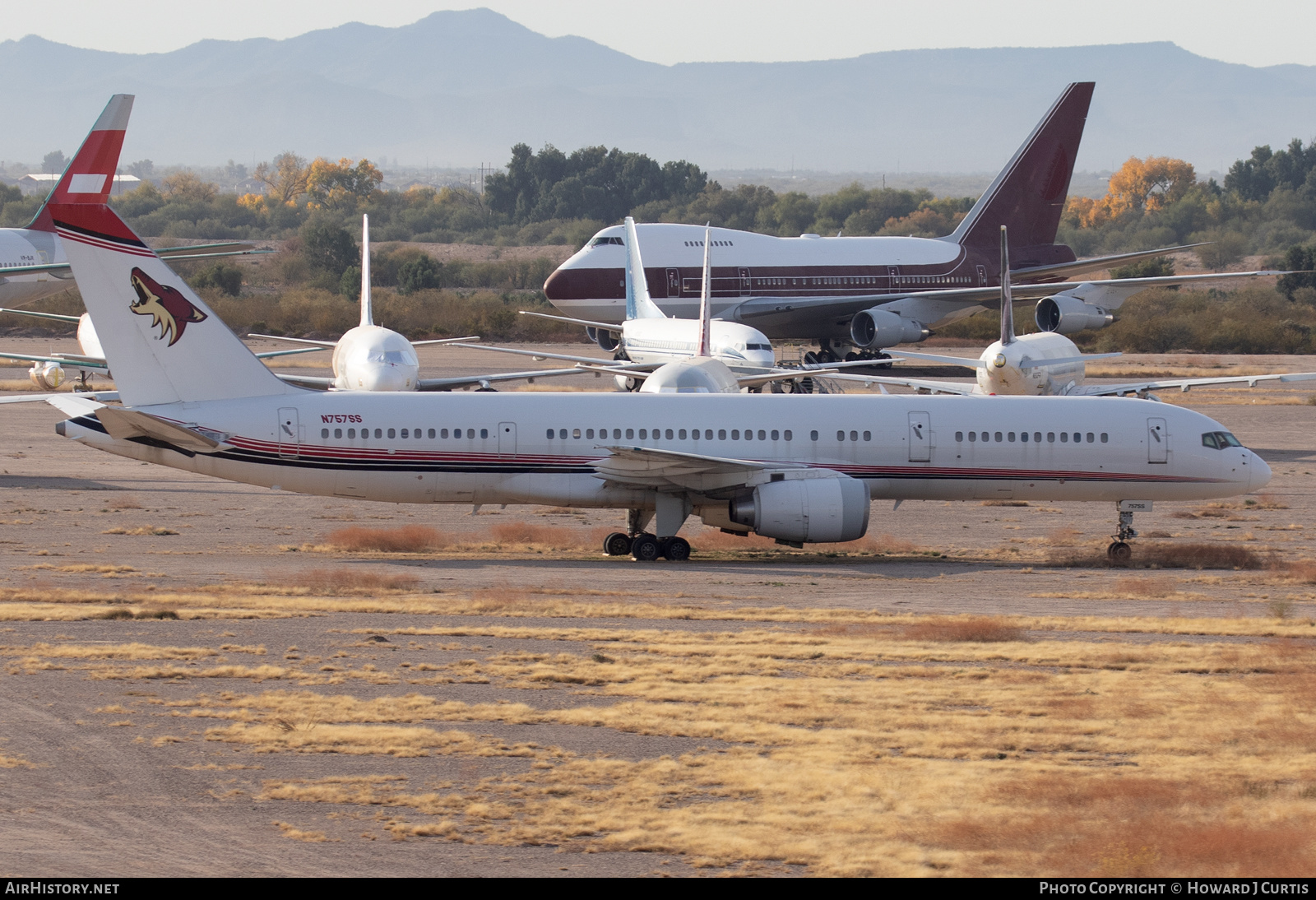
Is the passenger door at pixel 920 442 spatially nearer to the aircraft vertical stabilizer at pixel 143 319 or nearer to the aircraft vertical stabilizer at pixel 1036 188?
the aircraft vertical stabilizer at pixel 143 319

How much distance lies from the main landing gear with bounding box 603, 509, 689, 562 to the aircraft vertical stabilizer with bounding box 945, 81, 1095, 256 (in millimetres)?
38789

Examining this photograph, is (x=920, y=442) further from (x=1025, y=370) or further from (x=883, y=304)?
(x=883, y=304)

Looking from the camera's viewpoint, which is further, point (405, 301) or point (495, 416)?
point (405, 301)

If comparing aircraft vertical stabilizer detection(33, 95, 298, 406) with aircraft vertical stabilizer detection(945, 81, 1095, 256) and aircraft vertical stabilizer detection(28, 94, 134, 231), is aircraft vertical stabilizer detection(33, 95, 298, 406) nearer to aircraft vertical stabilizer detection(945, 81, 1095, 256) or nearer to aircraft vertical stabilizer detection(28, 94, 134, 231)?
aircraft vertical stabilizer detection(28, 94, 134, 231)

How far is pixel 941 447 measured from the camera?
99.5 feet

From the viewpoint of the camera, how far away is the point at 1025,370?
144ft

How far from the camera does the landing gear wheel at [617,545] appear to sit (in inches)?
1188

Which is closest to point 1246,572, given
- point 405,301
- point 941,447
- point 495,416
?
point 941,447

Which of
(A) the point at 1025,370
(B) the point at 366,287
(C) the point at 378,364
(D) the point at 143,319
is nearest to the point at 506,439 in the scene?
(D) the point at 143,319

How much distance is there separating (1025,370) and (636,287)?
65.5ft

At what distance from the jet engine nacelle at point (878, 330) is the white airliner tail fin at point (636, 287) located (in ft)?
29.9

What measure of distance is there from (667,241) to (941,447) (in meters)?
36.2

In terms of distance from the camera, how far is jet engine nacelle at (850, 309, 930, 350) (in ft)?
211

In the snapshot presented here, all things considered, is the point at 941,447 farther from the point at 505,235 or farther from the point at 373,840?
the point at 505,235
